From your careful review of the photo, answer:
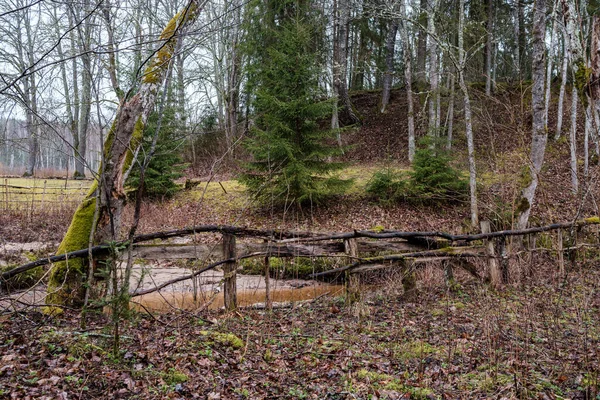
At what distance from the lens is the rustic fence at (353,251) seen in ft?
20.0

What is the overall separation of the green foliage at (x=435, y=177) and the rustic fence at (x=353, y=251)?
4841 mm

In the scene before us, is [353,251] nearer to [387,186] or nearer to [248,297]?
[248,297]

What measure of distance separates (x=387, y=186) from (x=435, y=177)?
1714mm

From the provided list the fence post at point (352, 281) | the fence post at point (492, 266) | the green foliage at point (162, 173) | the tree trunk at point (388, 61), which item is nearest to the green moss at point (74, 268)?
the fence post at point (352, 281)

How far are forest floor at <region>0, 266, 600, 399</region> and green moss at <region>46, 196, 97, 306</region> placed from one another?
1.01 ft

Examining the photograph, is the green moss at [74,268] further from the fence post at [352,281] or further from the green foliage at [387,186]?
the green foliage at [387,186]

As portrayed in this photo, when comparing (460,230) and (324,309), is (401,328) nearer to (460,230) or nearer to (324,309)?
(324,309)

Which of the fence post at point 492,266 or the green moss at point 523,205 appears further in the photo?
the green moss at point 523,205

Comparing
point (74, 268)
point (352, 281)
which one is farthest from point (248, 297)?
point (74, 268)

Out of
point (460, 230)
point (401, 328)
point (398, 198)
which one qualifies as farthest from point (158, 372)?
point (398, 198)

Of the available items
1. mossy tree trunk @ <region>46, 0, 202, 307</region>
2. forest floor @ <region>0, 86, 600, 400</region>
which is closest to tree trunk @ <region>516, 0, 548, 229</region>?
forest floor @ <region>0, 86, 600, 400</region>

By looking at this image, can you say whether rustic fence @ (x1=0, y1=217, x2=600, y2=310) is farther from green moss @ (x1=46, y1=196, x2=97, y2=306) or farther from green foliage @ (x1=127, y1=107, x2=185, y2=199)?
green foliage @ (x1=127, y1=107, x2=185, y2=199)

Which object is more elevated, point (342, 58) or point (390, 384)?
point (342, 58)

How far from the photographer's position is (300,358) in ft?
15.4
